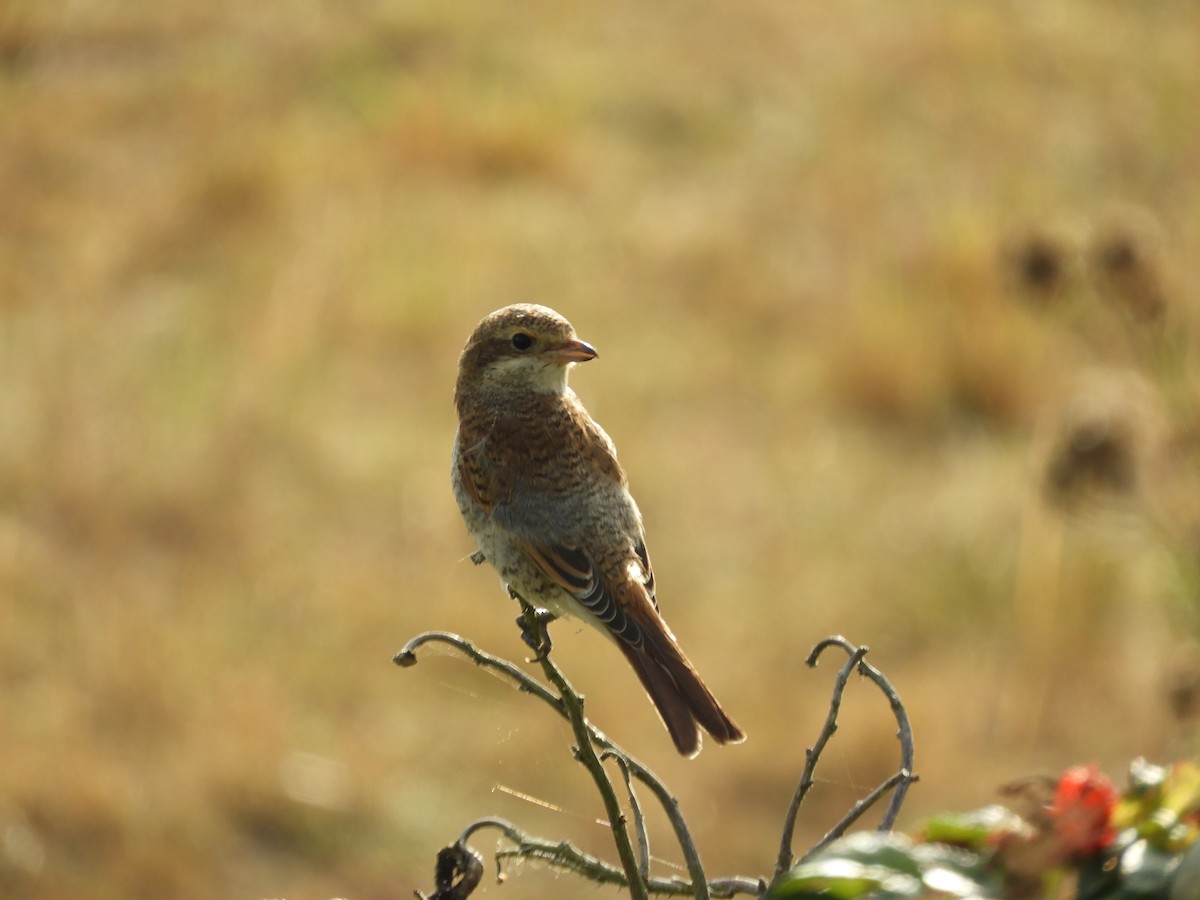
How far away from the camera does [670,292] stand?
1160cm

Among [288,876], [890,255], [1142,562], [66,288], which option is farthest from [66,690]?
[890,255]

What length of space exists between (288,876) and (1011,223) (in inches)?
286

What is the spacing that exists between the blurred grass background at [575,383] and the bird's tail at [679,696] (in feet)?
7.41

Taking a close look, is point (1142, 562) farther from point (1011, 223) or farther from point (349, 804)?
point (349, 804)

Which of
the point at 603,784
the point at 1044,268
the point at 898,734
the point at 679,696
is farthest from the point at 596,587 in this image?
the point at 1044,268

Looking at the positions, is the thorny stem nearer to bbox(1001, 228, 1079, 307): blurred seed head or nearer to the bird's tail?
the bird's tail

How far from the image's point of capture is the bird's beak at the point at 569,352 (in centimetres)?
360

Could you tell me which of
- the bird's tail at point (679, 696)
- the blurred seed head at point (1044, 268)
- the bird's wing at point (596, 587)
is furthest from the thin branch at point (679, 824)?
the blurred seed head at point (1044, 268)

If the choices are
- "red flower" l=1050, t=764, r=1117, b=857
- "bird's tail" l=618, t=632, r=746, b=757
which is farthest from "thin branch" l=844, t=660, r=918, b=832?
"bird's tail" l=618, t=632, r=746, b=757

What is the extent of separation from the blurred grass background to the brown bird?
196 centimetres

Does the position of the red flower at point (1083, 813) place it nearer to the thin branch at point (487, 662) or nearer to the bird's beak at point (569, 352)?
the thin branch at point (487, 662)

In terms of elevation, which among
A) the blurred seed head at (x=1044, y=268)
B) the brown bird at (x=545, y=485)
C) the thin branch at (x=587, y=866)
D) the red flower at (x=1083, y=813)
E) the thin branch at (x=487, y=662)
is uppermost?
the blurred seed head at (x=1044, y=268)

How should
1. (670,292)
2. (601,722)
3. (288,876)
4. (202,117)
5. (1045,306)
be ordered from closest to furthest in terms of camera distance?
(1045,306) < (288,876) < (601,722) < (670,292) < (202,117)

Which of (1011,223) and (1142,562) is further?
(1011,223)
